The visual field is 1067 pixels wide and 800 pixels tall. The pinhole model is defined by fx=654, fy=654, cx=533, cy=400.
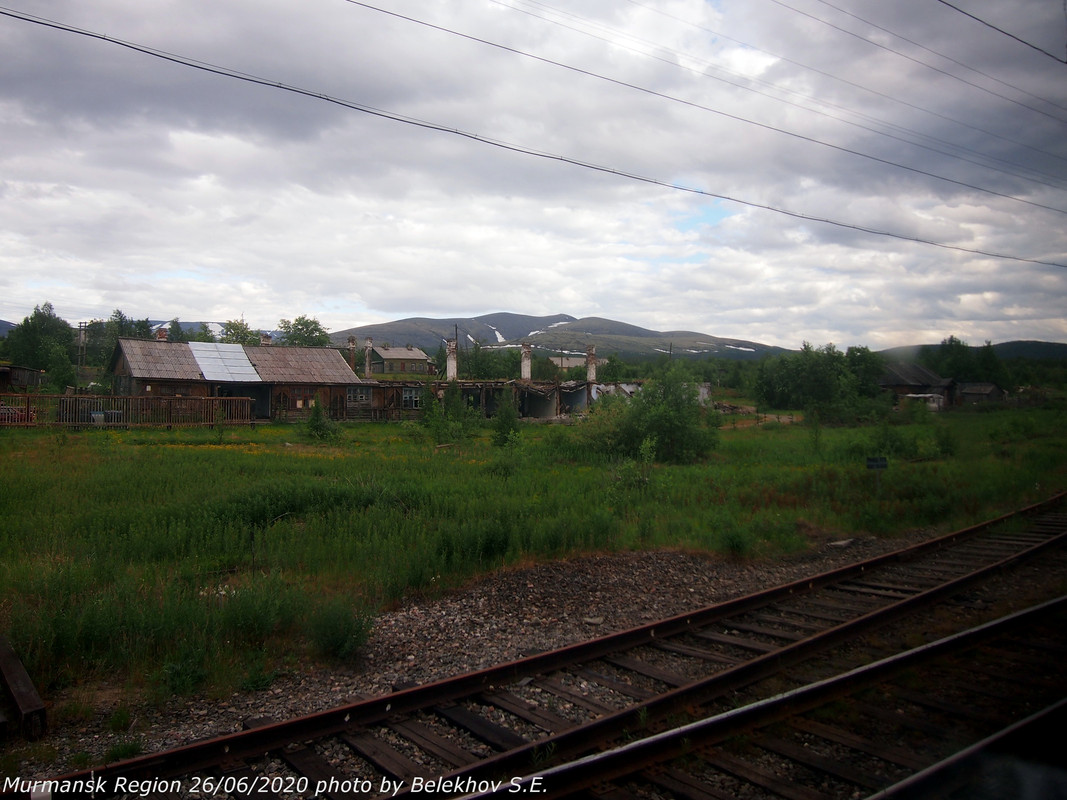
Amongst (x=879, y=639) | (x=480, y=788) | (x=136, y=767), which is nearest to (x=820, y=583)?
(x=879, y=639)

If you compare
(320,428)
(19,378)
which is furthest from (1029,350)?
(19,378)

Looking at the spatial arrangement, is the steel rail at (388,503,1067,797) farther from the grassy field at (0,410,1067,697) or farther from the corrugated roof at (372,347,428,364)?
the corrugated roof at (372,347,428,364)

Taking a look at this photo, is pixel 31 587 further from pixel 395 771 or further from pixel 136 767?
pixel 395 771

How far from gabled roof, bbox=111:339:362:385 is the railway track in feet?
118

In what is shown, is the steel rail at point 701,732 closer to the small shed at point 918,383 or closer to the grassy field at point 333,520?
the grassy field at point 333,520

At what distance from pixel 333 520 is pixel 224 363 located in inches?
1267

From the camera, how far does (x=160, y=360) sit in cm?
3766

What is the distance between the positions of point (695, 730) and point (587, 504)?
8.26 metres

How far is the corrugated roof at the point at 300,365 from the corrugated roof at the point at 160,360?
11.5 ft

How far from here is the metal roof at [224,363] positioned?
3791cm

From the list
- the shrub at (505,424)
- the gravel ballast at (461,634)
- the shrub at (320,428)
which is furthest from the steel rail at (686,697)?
the shrub at (320,428)

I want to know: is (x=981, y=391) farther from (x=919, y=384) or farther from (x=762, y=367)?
(x=762, y=367)

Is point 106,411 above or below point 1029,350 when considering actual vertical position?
below

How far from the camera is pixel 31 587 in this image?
7402 millimetres
